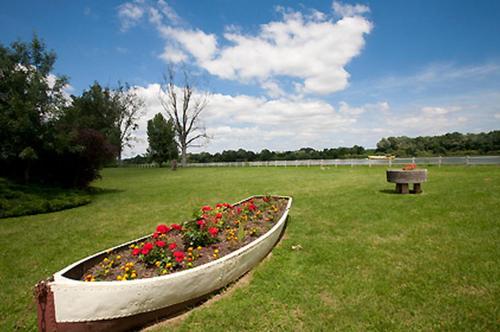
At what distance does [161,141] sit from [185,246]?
46.7 meters

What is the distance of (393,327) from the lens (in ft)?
8.05

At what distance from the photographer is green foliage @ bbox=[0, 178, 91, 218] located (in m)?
7.82

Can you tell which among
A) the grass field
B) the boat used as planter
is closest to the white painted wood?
the boat used as planter

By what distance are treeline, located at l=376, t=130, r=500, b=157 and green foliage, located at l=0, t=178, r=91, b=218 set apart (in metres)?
36.0

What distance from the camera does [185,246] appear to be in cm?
383

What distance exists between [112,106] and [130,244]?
41.3 meters

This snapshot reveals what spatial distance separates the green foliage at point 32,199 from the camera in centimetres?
782

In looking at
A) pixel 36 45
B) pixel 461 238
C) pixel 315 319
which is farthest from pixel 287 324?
pixel 36 45

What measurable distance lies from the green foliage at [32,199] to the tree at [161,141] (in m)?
38.2

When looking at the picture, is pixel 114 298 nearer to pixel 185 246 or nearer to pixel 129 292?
pixel 129 292

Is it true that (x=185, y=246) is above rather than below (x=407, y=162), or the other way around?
below

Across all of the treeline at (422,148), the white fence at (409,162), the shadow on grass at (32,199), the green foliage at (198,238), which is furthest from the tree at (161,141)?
the green foliage at (198,238)

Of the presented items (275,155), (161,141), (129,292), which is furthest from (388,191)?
(161,141)

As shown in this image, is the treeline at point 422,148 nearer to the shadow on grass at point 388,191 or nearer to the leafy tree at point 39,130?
the shadow on grass at point 388,191
